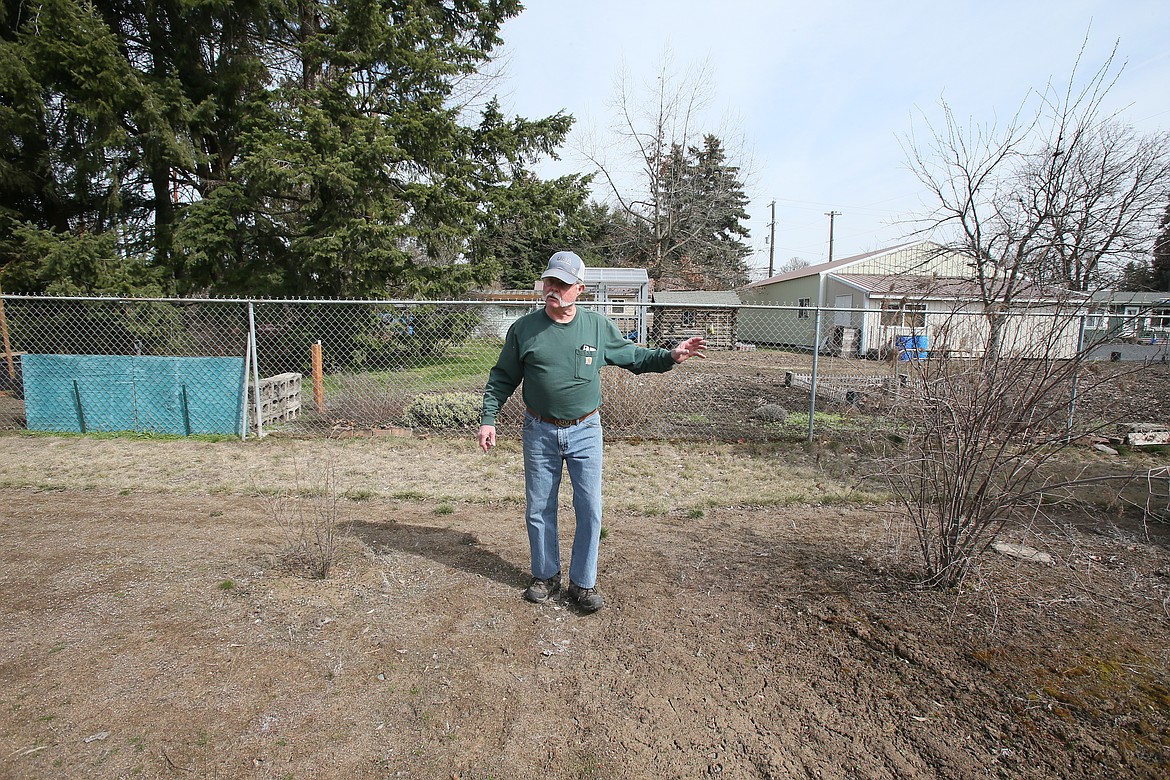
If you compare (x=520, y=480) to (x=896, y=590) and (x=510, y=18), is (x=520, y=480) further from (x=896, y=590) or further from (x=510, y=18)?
(x=510, y=18)

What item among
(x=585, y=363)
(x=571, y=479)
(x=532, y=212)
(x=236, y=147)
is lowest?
(x=571, y=479)

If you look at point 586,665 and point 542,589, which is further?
point 542,589

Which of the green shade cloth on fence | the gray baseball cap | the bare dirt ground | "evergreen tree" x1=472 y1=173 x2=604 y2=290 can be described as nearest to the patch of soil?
the bare dirt ground

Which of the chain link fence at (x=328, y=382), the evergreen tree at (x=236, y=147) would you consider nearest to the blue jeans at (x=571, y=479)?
the chain link fence at (x=328, y=382)

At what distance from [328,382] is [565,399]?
772 cm

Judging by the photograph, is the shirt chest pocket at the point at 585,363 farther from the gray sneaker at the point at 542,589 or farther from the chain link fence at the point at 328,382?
the chain link fence at the point at 328,382

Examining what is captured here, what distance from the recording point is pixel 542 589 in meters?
3.19

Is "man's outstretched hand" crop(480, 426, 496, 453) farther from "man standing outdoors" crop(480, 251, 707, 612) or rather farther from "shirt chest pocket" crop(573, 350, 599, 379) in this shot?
"shirt chest pocket" crop(573, 350, 599, 379)

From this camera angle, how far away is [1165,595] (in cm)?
305

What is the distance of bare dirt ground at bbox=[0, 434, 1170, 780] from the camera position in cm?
207

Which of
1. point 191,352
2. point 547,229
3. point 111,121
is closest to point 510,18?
point 547,229

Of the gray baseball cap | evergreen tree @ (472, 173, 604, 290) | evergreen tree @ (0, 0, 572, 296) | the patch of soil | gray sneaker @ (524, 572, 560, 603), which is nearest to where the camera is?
the patch of soil

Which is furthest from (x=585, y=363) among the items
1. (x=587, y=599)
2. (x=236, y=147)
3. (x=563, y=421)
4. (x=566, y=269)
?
(x=236, y=147)

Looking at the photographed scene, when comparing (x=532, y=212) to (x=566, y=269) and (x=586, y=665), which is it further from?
(x=586, y=665)
